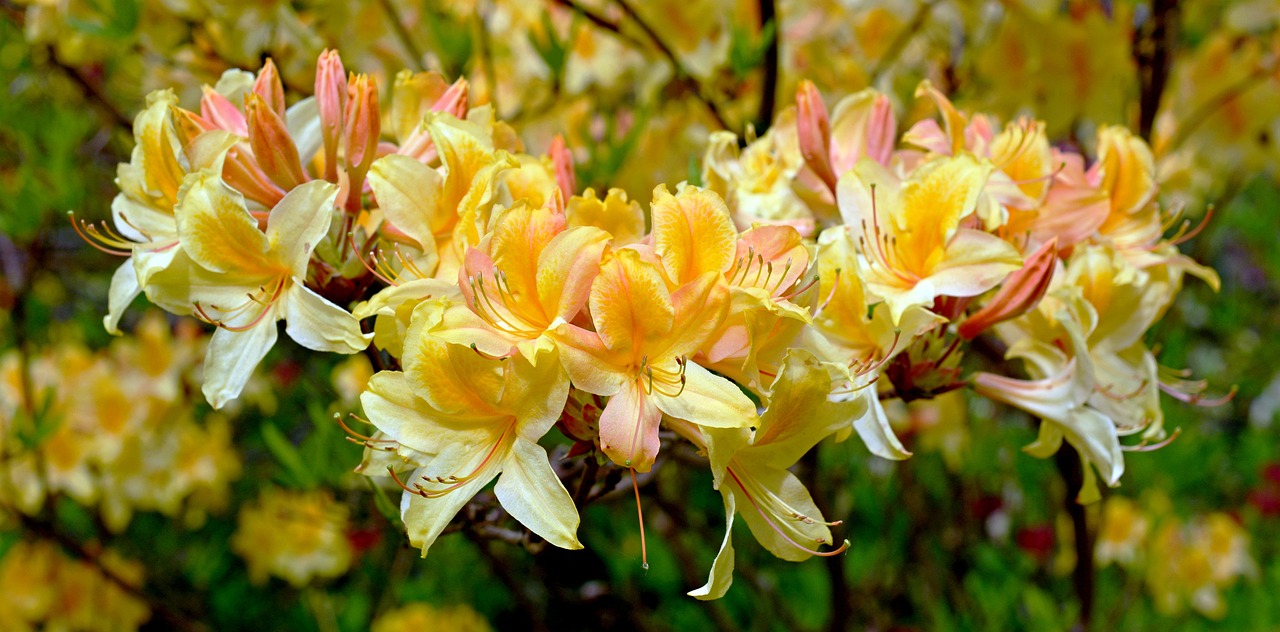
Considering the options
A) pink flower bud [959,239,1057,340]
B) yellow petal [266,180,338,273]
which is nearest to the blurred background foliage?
yellow petal [266,180,338,273]

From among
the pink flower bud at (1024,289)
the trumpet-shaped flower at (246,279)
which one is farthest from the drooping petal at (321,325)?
the pink flower bud at (1024,289)

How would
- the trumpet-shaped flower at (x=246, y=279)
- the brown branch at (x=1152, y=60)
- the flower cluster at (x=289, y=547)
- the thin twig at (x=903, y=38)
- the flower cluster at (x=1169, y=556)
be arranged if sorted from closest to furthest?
1. the trumpet-shaped flower at (x=246, y=279)
2. the brown branch at (x=1152, y=60)
3. the thin twig at (x=903, y=38)
4. the flower cluster at (x=289, y=547)
5. the flower cluster at (x=1169, y=556)

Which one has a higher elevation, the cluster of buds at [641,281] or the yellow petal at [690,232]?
the yellow petal at [690,232]

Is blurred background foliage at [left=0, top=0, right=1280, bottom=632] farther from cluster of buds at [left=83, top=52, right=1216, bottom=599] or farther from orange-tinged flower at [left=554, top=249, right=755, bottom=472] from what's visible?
orange-tinged flower at [left=554, top=249, right=755, bottom=472]

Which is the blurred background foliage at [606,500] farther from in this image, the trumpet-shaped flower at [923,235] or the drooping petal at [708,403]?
the drooping petal at [708,403]

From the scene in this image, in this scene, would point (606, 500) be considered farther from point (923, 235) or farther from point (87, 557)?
point (87, 557)

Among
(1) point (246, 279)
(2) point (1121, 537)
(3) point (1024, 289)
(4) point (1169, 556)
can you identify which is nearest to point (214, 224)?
(1) point (246, 279)
